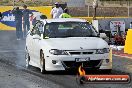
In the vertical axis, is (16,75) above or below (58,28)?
below

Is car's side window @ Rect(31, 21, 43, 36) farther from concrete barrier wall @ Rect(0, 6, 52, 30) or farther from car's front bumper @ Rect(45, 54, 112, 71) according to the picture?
concrete barrier wall @ Rect(0, 6, 52, 30)

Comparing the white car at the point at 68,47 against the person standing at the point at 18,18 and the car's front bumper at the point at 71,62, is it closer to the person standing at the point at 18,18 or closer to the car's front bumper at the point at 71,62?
the car's front bumper at the point at 71,62

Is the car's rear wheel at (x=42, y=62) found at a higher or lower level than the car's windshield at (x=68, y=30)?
lower

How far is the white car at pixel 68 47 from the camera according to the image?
14.5 metres

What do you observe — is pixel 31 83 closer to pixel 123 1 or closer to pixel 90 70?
pixel 90 70

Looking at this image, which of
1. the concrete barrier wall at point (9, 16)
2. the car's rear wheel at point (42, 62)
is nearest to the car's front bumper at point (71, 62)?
the car's rear wheel at point (42, 62)

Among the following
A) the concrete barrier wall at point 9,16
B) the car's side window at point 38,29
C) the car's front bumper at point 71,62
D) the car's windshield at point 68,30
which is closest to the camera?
the car's front bumper at point 71,62

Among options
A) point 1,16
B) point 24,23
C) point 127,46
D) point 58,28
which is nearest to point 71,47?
point 58,28

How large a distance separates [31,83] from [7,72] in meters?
2.63

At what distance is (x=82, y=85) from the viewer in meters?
12.3

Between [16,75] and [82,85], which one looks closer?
[82,85]

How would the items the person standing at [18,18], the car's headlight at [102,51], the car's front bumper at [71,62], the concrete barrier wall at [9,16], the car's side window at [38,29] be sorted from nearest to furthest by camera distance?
the car's front bumper at [71,62] < the car's headlight at [102,51] < the car's side window at [38,29] < the person standing at [18,18] < the concrete barrier wall at [9,16]

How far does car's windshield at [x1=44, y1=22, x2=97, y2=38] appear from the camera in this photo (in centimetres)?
1567

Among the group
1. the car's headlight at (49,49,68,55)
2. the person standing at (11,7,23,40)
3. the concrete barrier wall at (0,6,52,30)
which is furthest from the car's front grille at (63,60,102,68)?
the concrete barrier wall at (0,6,52,30)
